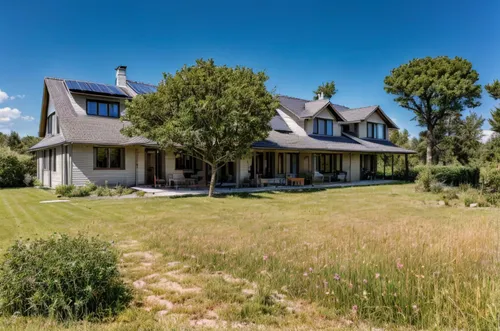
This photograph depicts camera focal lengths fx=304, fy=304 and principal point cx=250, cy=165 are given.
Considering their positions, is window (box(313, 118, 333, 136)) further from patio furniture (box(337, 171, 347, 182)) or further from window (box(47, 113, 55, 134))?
window (box(47, 113, 55, 134))

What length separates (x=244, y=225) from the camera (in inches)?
360

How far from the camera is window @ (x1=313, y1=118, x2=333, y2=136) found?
27.4 metres

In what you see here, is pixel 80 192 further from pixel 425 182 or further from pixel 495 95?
pixel 495 95

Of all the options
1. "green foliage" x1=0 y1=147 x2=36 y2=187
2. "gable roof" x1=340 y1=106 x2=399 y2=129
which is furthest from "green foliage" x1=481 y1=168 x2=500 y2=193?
"green foliage" x1=0 y1=147 x2=36 y2=187

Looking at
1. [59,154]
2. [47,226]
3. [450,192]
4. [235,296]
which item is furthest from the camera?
[59,154]

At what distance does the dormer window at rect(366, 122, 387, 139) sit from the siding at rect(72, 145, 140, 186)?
23496 mm

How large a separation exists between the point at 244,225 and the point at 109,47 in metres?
18.3

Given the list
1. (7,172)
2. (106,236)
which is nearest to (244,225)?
(106,236)

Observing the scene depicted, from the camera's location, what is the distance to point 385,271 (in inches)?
177

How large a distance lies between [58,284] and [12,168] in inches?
947

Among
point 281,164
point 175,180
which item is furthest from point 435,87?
point 175,180

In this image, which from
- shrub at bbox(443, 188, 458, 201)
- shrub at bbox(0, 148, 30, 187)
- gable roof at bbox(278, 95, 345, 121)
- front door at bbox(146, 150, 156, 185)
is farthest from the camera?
gable roof at bbox(278, 95, 345, 121)

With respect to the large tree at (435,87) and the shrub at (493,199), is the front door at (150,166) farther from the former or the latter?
the large tree at (435,87)

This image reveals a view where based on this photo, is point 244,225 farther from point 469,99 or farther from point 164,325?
point 469,99
